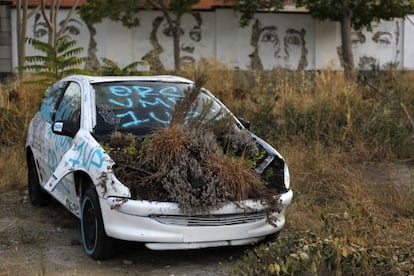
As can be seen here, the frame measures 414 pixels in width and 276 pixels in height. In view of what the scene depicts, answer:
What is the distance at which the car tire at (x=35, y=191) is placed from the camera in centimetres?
701

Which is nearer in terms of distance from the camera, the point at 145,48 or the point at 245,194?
the point at 245,194

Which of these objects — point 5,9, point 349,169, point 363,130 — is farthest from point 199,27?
point 349,169

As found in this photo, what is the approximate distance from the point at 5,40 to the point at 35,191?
1801cm

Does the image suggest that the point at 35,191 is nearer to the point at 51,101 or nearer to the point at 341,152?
the point at 51,101

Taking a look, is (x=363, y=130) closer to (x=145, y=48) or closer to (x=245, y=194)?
(x=245, y=194)

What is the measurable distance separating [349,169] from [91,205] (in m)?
3.62

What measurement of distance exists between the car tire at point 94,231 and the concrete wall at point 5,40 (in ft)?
64.1

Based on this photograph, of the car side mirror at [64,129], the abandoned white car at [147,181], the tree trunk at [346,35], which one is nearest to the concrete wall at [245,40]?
the tree trunk at [346,35]

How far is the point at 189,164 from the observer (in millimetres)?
4961

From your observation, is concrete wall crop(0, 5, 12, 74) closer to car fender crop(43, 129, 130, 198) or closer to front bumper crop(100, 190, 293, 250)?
car fender crop(43, 129, 130, 198)

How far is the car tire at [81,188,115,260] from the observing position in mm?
4984

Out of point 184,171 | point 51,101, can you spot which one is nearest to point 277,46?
point 51,101

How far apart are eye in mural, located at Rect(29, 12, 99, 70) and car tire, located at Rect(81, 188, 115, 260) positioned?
18.9 meters

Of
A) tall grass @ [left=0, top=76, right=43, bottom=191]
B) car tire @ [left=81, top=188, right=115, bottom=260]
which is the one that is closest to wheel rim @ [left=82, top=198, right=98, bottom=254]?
car tire @ [left=81, top=188, right=115, bottom=260]
